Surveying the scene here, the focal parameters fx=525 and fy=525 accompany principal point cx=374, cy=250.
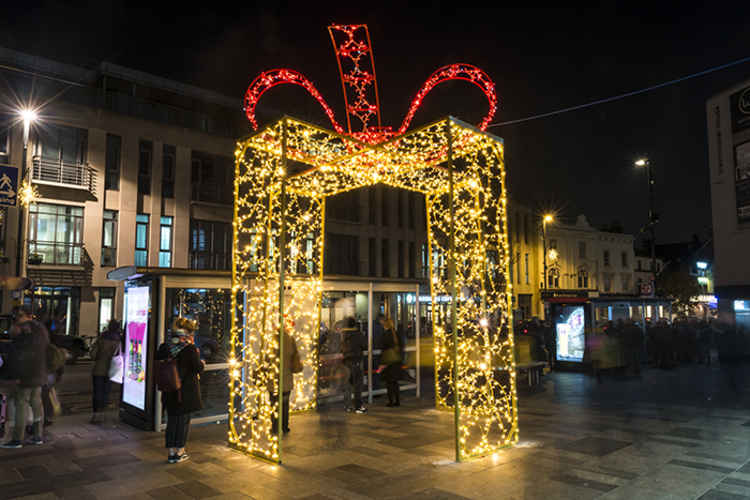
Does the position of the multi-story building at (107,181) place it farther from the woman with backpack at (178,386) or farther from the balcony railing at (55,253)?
the woman with backpack at (178,386)

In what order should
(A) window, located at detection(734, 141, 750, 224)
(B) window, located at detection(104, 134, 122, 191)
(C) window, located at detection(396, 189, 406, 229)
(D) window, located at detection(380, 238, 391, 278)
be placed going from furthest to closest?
1. (C) window, located at detection(396, 189, 406, 229)
2. (D) window, located at detection(380, 238, 391, 278)
3. (B) window, located at detection(104, 134, 122, 191)
4. (A) window, located at detection(734, 141, 750, 224)

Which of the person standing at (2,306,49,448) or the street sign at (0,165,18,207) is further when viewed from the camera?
the street sign at (0,165,18,207)

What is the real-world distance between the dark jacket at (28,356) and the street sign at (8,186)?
692 centimetres

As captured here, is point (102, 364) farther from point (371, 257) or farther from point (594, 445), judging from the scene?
point (371, 257)

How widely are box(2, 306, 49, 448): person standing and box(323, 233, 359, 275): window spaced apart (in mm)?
24652

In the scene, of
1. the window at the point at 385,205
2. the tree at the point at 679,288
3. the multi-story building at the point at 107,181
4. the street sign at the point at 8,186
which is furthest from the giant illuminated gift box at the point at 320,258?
the tree at the point at 679,288

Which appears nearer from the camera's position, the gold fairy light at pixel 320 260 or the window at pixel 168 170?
the gold fairy light at pixel 320 260

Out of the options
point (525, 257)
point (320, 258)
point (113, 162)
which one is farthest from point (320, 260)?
point (525, 257)

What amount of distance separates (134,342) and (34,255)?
16.6m

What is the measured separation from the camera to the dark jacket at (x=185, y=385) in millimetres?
6660

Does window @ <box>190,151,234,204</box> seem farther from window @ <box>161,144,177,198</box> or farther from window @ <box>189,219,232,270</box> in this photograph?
window @ <box>189,219,232,270</box>

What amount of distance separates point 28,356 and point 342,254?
26.2 m

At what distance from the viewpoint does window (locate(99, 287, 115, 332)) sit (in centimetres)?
→ 2372

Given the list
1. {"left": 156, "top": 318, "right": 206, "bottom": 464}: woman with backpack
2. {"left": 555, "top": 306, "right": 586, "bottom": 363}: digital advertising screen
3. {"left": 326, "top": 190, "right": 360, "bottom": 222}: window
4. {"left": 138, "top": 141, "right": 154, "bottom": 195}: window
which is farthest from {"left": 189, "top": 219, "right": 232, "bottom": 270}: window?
{"left": 156, "top": 318, "right": 206, "bottom": 464}: woman with backpack
